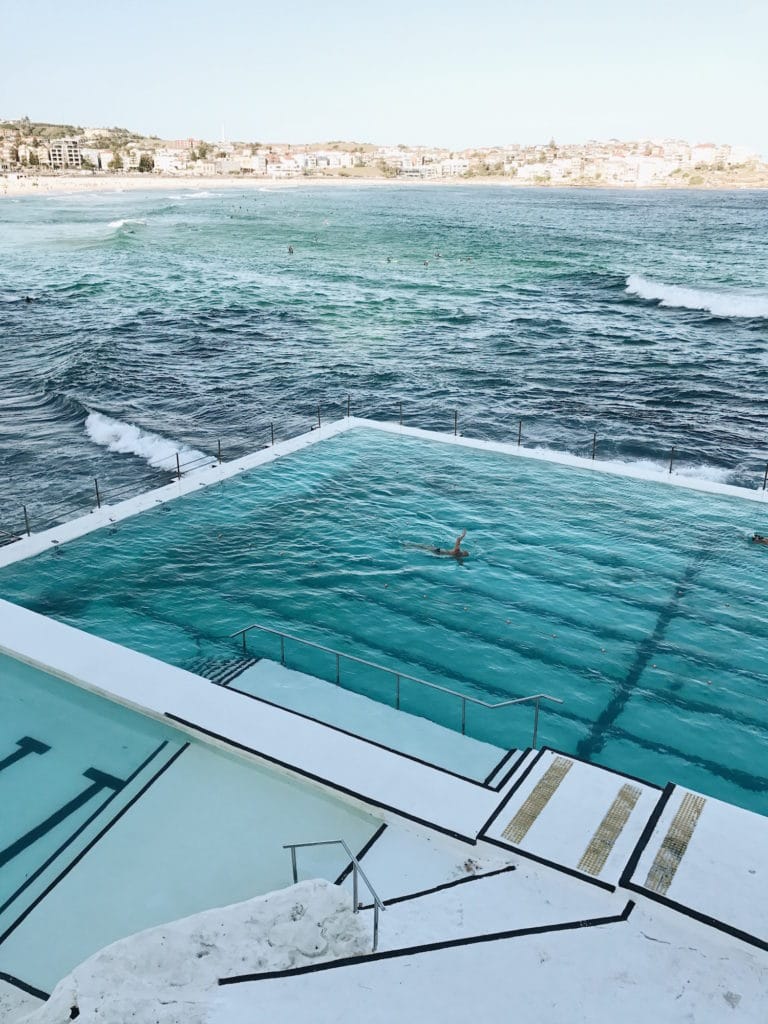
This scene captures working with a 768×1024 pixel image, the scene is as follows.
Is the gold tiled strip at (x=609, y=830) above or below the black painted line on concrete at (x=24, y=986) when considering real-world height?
above

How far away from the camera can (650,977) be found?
771 cm

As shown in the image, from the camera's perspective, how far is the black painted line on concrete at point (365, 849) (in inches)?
355

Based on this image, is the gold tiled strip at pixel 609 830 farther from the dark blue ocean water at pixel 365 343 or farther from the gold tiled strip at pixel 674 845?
the dark blue ocean water at pixel 365 343

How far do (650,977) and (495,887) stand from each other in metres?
1.78

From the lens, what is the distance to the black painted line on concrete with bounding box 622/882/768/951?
802cm

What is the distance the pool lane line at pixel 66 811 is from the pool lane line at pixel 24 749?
0.92 meters

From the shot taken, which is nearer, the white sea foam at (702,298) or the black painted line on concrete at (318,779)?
the black painted line on concrete at (318,779)

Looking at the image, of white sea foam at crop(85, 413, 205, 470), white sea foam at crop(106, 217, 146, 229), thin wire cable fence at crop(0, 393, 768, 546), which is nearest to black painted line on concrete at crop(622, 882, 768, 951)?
thin wire cable fence at crop(0, 393, 768, 546)

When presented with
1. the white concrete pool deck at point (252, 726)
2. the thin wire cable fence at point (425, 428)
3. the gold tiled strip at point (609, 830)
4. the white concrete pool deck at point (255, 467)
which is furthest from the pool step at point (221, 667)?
the thin wire cable fence at point (425, 428)

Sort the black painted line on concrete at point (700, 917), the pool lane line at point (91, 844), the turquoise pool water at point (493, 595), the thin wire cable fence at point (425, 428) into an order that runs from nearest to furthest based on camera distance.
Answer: the black painted line on concrete at point (700, 917) < the pool lane line at point (91, 844) < the turquoise pool water at point (493, 595) < the thin wire cable fence at point (425, 428)

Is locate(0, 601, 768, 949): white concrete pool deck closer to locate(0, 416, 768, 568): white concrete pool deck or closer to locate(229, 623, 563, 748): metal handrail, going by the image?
Answer: locate(229, 623, 563, 748): metal handrail

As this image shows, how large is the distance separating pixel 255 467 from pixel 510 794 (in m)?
15.0

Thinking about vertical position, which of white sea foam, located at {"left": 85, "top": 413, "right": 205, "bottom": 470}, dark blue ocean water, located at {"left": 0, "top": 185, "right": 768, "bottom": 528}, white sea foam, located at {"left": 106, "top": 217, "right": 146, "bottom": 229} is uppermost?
white sea foam, located at {"left": 106, "top": 217, "right": 146, "bottom": 229}

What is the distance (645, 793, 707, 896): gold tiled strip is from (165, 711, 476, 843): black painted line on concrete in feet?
6.59
